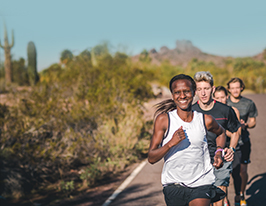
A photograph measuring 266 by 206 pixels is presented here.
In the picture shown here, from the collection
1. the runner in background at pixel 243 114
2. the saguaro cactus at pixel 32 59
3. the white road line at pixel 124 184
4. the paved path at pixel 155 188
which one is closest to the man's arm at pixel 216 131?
the runner in background at pixel 243 114

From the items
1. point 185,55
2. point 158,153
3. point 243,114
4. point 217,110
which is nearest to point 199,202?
point 158,153

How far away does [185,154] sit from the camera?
118 inches

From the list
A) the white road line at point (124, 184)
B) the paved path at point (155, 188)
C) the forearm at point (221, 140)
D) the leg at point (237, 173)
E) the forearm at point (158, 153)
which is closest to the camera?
the forearm at point (158, 153)

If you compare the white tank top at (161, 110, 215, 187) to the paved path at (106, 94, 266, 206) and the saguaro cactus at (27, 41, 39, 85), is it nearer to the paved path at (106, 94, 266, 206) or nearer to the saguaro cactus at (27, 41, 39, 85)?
the paved path at (106, 94, 266, 206)

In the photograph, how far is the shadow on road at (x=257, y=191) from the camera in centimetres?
554

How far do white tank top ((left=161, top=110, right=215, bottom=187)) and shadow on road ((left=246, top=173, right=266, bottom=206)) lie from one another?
2867 millimetres

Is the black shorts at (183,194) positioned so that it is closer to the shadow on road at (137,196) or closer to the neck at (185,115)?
the neck at (185,115)

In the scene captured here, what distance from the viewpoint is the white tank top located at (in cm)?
300

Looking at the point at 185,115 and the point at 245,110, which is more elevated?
the point at 185,115

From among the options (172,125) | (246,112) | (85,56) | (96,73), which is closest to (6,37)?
(85,56)

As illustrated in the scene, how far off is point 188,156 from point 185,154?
32mm

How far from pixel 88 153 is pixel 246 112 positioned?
4.27m

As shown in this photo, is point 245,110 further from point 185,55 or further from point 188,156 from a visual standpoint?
point 185,55

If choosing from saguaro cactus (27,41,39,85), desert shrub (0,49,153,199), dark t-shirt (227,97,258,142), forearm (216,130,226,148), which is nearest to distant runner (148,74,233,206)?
forearm (216,130,226,148)
